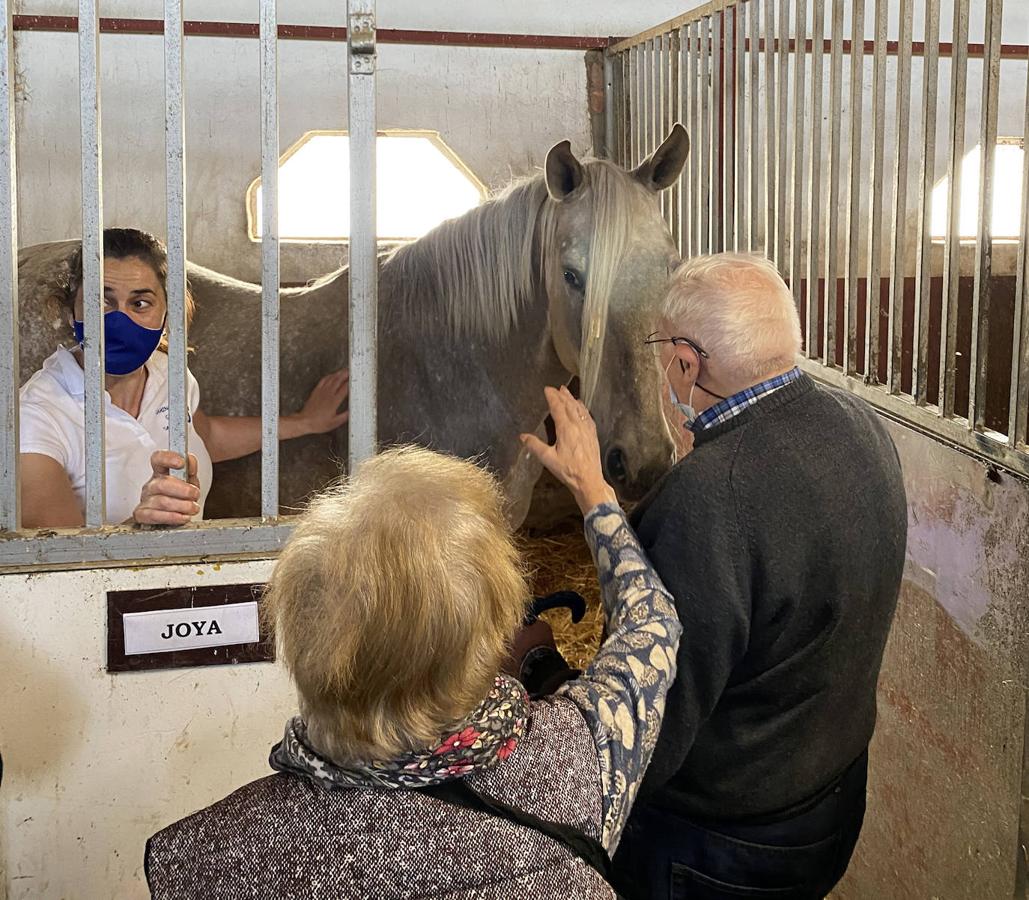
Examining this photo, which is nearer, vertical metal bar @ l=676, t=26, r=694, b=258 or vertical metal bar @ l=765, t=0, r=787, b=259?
vertical metal bar @ l=765, t=0, r=787, b=259

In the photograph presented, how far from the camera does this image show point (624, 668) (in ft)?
3.61

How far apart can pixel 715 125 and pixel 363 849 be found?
237 cm

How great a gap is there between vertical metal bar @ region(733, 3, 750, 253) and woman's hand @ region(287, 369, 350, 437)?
1.01 m

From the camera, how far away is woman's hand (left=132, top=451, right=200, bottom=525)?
142cm

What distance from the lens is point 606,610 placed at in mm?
1223

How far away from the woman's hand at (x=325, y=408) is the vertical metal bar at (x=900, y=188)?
111cm

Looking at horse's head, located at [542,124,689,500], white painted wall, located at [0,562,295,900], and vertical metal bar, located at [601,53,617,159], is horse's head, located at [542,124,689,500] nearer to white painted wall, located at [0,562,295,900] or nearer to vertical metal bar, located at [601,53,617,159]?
white painted wall, located at [0,562,295,900]

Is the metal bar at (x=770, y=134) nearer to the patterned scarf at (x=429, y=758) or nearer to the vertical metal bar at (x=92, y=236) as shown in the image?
the vertical metal bar at (x=92, y=236)

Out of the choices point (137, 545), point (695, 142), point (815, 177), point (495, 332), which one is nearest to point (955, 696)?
point (815, 177)

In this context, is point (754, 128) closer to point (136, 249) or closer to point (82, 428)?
point (136, 249)

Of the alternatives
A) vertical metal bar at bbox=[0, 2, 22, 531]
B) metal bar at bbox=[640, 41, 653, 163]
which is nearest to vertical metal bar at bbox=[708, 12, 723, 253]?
metal bar at bbox=[640, 41, 653, 163]

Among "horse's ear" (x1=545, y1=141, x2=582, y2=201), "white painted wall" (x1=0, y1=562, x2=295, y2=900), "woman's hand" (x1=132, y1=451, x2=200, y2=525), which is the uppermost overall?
"horse's ear" (x1=545, y1=141, x2=582, y2=201)

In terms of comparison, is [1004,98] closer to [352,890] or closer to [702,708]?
[702,708]

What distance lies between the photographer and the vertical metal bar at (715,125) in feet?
9.14
